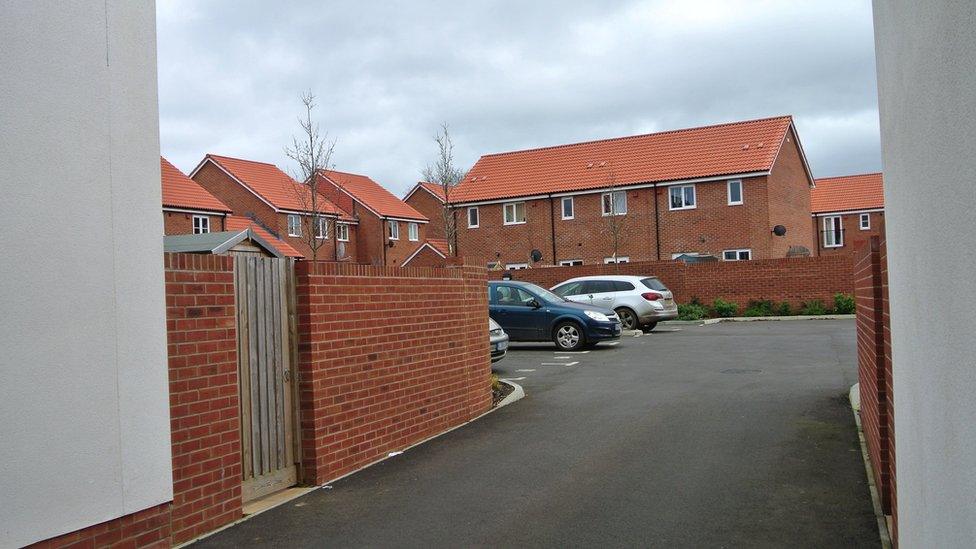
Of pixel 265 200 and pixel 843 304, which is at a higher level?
pixel 265 200

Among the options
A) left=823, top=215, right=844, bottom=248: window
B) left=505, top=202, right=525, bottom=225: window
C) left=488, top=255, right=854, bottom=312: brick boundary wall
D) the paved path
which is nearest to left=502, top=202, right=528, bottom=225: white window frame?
left=505, top=202, right=525, bottom=225: window

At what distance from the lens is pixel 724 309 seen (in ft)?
102

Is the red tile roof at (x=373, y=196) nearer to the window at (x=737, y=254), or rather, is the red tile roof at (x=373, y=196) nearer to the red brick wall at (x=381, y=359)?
the window at (x=737, y=254)

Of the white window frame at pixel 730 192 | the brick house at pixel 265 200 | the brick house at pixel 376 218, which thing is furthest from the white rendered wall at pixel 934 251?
the brick house at pixel 376 218

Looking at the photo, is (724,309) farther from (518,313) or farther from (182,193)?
(182,193)

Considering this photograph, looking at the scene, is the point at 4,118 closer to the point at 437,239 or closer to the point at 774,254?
the point at 774,254

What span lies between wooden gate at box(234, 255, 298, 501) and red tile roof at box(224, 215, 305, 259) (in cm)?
3578

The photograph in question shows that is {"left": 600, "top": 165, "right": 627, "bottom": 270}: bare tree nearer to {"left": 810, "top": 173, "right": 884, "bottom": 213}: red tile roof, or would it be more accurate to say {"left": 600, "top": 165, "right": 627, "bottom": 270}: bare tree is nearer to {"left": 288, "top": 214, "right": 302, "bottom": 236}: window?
{"left": 288, "top": 214, "right": 302, "bottom": 236}: window

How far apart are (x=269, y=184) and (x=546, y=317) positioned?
37.0m

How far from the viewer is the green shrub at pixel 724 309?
1217 inches

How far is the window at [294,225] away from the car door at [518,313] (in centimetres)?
3339

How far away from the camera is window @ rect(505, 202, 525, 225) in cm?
4503

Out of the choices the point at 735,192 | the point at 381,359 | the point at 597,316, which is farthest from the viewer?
the point at 735,192

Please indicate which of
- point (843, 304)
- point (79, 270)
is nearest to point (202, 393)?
point (79, 270)
